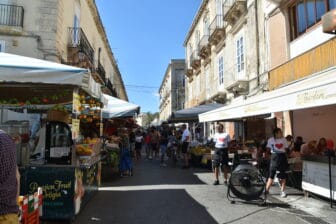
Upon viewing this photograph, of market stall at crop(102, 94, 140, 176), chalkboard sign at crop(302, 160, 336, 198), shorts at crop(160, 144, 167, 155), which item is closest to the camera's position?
chalkboard sign at crop(302, 160, 336, 198)

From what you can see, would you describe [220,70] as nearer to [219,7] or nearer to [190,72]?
[219,7]

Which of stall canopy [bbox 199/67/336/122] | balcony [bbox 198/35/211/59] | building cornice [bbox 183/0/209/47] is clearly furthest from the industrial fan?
building cornice [bbox 183/0/209/47]

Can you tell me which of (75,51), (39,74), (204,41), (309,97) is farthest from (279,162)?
(204,41)

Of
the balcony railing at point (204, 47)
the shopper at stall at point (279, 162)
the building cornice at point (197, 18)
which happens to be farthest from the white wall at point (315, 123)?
the building cornice at point (197, 18)

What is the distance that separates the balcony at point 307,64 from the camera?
31.3 feet

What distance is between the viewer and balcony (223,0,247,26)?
17.4 meters

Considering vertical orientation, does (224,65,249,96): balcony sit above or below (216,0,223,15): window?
below

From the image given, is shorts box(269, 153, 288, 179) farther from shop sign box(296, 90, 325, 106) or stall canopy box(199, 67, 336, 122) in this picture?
shop sign box(296, 90, 325, 106)

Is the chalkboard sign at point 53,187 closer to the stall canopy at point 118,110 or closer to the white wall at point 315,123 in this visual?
the stall canopy at point 118,110

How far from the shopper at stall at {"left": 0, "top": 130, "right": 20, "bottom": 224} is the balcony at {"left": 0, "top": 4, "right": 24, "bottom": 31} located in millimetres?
12770

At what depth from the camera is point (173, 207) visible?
22.3 feet

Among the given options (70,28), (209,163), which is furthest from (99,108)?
(70,28)

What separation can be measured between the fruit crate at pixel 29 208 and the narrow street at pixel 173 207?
79.2 inches

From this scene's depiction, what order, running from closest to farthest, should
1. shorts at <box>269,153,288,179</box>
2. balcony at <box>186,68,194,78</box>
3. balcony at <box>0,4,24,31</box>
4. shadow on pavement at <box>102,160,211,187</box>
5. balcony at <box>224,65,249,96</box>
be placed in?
shorts at <box>269,153,288,179</box>
shadow on pavement at <box>102,160,211,187</box>
balcony at <box>0,4,24,31</box>
balcony at <box>224,65,249,96</box>
balcony at <box>186,68,194,78</box>
